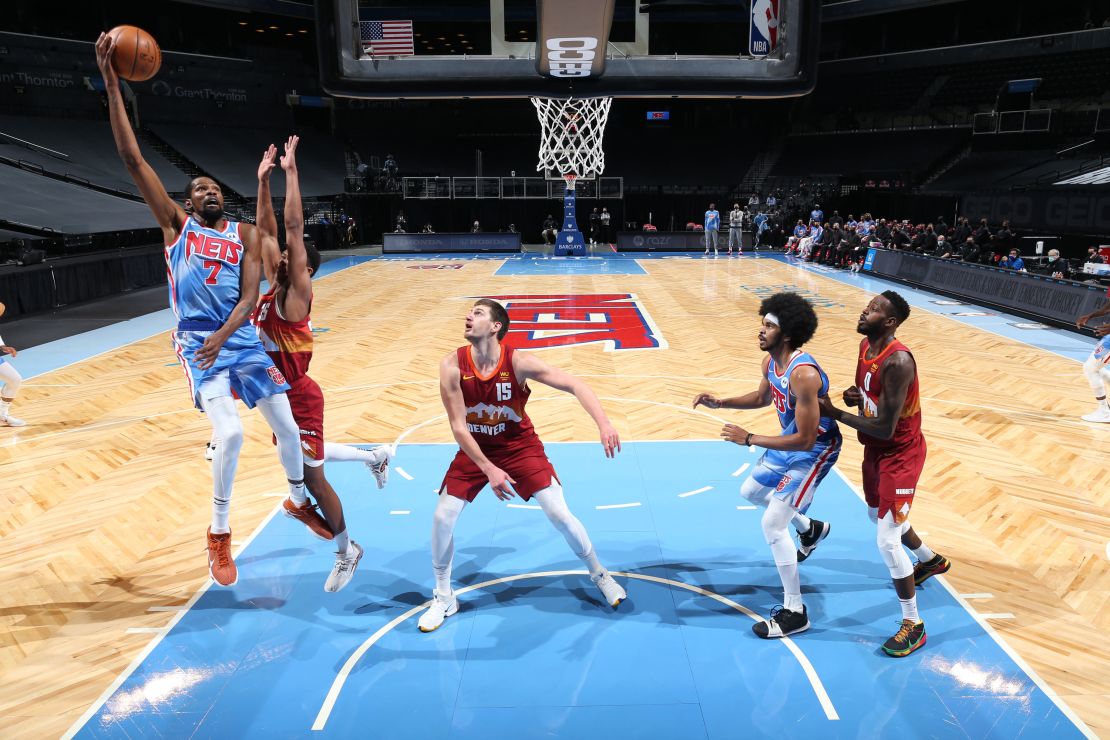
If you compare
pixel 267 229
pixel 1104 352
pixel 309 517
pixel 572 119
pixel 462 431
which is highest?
pixel 572 119

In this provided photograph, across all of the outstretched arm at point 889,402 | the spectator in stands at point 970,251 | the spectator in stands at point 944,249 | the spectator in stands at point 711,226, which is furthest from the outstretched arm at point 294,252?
the spectator in stands at point 711,226

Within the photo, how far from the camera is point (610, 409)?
8.80 meters

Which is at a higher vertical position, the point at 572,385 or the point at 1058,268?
the point at 572,385

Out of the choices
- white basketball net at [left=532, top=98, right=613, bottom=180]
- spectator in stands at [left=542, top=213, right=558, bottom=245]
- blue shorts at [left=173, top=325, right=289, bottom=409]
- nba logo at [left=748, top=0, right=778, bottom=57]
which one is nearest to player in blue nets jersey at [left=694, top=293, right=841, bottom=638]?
blue shorts at [left=173, top=325, right=289, bottom=409]

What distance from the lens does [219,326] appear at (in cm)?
453

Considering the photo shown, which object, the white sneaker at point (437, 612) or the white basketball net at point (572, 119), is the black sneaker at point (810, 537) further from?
the white basketball net at point (572, 119)

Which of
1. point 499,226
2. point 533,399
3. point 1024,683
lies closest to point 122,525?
point 533,399

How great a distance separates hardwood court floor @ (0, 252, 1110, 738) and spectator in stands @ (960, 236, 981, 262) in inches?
159

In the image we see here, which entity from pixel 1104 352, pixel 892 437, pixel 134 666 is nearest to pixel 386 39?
pixel 134 666

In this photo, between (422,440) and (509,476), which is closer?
(509,476)

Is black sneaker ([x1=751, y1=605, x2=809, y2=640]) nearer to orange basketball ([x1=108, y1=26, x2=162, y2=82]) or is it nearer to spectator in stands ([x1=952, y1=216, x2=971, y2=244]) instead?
orange basketball ([x1=108, y1=26, x2=162, y2=82])

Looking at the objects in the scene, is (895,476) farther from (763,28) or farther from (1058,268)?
(1058,268)

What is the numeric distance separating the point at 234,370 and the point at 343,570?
1352 mm

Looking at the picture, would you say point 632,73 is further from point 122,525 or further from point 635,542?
point 122,525
